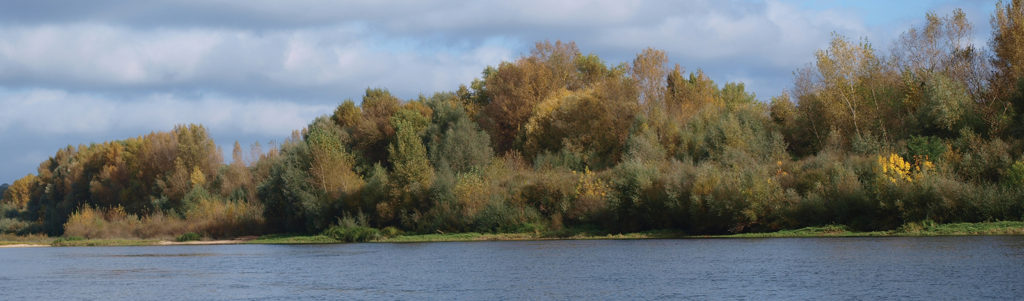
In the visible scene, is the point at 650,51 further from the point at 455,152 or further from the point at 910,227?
the point at 910,227

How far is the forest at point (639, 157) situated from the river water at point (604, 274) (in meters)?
5.64

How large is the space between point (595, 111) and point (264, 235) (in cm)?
3823

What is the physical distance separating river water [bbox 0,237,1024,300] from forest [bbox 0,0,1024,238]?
5.64 metres

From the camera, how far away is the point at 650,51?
9138cm

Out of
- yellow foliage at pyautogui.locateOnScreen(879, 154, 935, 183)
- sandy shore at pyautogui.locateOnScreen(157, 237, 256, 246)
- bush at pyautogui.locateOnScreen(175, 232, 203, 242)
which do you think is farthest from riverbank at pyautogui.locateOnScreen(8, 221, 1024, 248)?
yellow foliage at pyautogui.locateOnScreen(879, 154, 935, 183)

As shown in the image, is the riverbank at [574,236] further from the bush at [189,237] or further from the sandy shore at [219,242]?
the bush at [189,237]

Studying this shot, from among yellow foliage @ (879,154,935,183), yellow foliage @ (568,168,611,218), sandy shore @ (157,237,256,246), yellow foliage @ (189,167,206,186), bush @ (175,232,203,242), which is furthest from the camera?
yellow foliage @ (189,167,206,186)

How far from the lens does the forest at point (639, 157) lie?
197ft

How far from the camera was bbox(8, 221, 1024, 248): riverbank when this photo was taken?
52625 millimetres

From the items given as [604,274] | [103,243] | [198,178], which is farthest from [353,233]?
[604,274]

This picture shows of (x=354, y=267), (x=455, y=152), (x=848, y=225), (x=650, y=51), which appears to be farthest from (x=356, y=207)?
(x=848, y=225)

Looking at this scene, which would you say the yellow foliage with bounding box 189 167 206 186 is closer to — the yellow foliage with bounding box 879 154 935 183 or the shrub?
the shrub

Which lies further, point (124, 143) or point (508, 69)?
point (124, 143)

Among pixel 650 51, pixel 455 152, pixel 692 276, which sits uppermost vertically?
pixel 650 51
